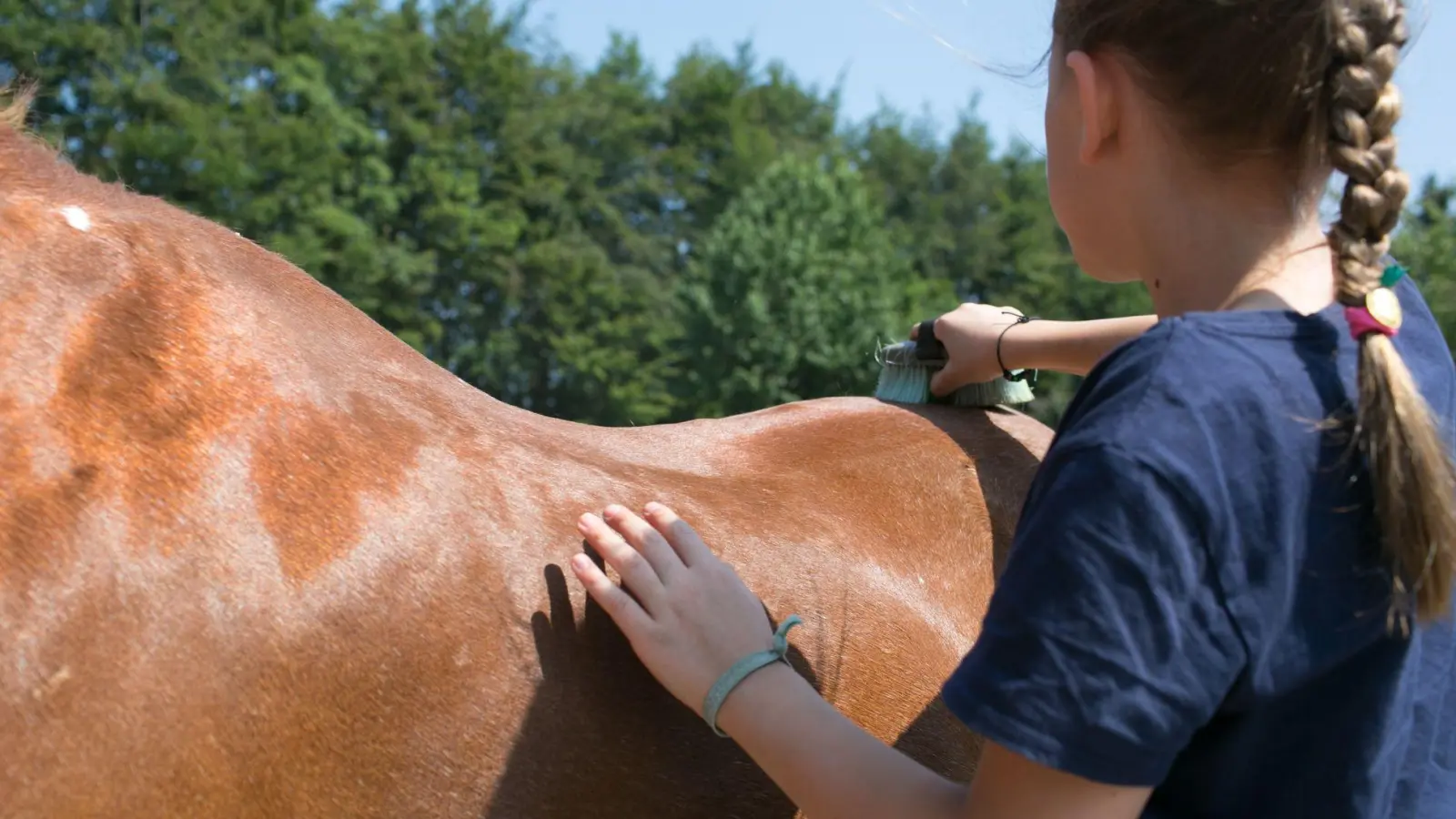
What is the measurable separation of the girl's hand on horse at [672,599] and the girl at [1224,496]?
100 mm

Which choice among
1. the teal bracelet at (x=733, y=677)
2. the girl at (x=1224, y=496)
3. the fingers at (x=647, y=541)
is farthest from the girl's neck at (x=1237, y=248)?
the fingers at (x=647, y=541)

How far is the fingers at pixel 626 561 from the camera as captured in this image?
1549 millimetres

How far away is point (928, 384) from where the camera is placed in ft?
9.14

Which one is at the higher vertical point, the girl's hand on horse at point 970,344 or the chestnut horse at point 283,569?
the girl's hand on horse at point 970,344

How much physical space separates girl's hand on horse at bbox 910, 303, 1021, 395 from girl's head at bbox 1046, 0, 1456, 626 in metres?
1.35

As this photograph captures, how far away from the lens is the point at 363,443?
5.30ft

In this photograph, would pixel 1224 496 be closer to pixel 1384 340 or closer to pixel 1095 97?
pixel 1384 340

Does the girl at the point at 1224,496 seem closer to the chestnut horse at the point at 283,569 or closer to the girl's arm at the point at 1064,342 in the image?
the chestnut horse at the point at 283,569

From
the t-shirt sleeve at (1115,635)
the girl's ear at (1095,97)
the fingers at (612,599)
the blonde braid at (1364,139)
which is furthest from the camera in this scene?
the fingers at (612,599)

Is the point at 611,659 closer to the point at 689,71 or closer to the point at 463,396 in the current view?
the point at 463,396

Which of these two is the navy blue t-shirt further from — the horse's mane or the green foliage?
the green foliage

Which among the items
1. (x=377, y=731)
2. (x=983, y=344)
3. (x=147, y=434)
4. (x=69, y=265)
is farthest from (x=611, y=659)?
(x=983, y=344)

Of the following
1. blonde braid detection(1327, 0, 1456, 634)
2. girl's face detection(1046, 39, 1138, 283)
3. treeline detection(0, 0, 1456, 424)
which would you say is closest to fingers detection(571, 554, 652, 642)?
girl's face detection(1046, 39, 1138, 283)

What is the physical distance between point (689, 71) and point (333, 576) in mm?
37030
